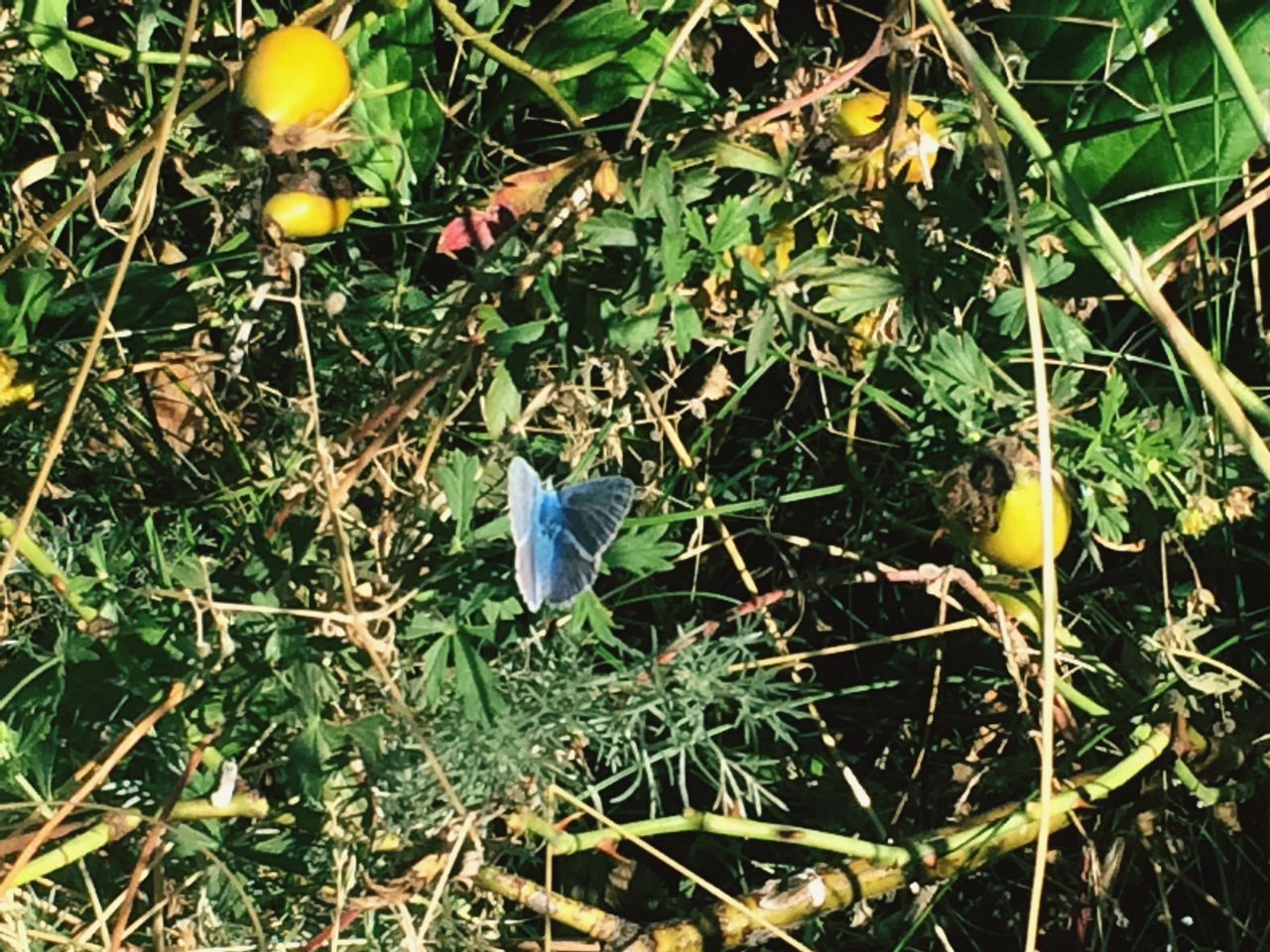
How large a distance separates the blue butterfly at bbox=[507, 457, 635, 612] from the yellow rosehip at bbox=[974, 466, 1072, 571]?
42 centimetres

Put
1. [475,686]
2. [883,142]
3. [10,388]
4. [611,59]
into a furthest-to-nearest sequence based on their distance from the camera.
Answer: [611,59] < [10,388] < [883,142] < [475,686]

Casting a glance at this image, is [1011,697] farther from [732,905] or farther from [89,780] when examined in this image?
[89,780]

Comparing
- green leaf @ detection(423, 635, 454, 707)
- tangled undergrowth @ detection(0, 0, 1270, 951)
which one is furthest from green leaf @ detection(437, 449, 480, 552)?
green leaf @ detection(423, 635, 454, 707)

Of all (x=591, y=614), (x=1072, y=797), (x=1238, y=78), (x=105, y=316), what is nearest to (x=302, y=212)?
(x=105, y=316)

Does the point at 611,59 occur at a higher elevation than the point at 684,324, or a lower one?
higher

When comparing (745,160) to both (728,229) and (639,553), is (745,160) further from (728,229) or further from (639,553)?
(639,553)

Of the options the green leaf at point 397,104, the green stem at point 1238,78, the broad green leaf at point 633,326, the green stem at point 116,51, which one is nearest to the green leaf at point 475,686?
the broad green leaf at point 633,326

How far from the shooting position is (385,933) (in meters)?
1.62

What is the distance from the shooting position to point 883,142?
5.04ft

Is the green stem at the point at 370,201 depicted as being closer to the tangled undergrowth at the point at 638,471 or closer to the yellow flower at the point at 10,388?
the tangled undergrowth at the point at 638,471

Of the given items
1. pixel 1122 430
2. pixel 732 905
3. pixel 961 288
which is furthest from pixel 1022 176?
pixel 732 905

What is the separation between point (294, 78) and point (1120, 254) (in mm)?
885

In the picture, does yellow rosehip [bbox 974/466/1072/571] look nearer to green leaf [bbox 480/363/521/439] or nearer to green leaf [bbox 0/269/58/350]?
green leaf [bbox 480/363/521/439]

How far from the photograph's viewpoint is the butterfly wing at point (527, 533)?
1284 mm
